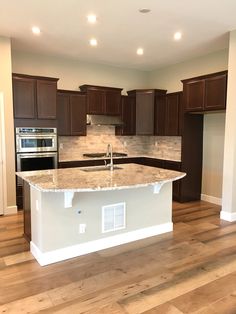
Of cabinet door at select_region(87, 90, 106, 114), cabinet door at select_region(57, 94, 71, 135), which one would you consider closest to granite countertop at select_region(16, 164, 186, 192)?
cabinet door at select_region(57, 94, 71, 135)

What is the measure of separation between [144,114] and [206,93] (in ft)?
6.09

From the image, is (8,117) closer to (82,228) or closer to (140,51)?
(82,228)

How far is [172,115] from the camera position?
6059mm

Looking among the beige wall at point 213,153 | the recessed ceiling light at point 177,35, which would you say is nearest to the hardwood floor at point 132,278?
the beige wall at point 213,153

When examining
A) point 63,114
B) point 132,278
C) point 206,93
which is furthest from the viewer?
point 63,114

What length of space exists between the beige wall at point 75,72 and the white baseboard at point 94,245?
384 centimetres

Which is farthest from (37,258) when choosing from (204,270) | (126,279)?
(204,270)

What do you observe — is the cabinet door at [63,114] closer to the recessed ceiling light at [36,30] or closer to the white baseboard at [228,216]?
the recessed ceiling light at [36,30]

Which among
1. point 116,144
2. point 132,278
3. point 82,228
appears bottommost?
point 132,278

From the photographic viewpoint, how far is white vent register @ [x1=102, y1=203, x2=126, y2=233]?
3.53 metres

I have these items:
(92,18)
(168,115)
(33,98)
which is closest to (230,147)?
(168,115)

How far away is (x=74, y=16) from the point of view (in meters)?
3.84

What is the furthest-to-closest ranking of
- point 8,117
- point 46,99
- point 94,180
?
point 46,99 → point 8,117 → point 94,180

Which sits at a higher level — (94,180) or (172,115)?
(172,115)
